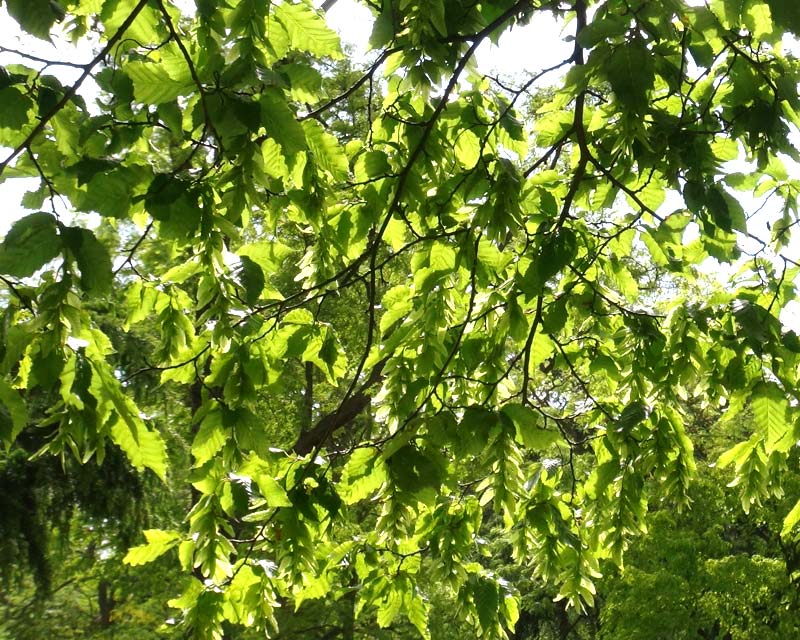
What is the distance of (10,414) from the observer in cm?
159

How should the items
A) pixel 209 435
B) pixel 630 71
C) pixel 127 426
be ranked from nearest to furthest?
pixel 630 71 → pixel 127 426 → pixel 209 435

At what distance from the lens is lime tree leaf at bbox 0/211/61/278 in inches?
62.9

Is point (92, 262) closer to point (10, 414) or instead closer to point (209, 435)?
point (10, 414)

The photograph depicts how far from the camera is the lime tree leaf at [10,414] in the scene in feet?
5.15

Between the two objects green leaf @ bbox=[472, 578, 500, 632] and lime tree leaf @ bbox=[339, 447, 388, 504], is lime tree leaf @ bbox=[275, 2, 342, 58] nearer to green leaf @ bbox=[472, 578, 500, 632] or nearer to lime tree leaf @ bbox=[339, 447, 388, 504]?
lime tree leaf @ bbox=[339, 447, 388, 504]

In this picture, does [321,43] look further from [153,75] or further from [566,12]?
[566,12]

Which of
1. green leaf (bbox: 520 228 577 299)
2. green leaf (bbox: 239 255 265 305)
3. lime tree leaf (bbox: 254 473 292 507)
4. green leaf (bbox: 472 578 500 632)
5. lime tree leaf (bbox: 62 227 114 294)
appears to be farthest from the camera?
green leaf (bbox: 472 578 500 632)

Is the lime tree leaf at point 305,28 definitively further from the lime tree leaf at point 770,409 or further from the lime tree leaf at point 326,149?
the lime tree leaf at point 770,409

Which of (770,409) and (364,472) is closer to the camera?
(364,472)

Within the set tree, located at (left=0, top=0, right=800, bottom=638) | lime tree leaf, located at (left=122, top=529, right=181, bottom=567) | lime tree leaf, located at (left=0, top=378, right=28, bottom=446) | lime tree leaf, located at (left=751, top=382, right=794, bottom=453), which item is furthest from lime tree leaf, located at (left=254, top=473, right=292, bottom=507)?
lime tree leaf, located at (left=751, top=382, right=794, bottom=453)

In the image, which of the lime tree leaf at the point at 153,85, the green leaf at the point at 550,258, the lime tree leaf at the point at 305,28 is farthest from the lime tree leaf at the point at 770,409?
the lime tree leaf at the point at 153,85

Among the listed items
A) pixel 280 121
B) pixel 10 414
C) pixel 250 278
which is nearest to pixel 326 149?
pixel 250 278

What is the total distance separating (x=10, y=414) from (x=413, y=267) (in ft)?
5.78

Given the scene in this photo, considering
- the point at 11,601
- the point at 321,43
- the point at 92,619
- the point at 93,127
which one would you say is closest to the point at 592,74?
the point at 321,43
